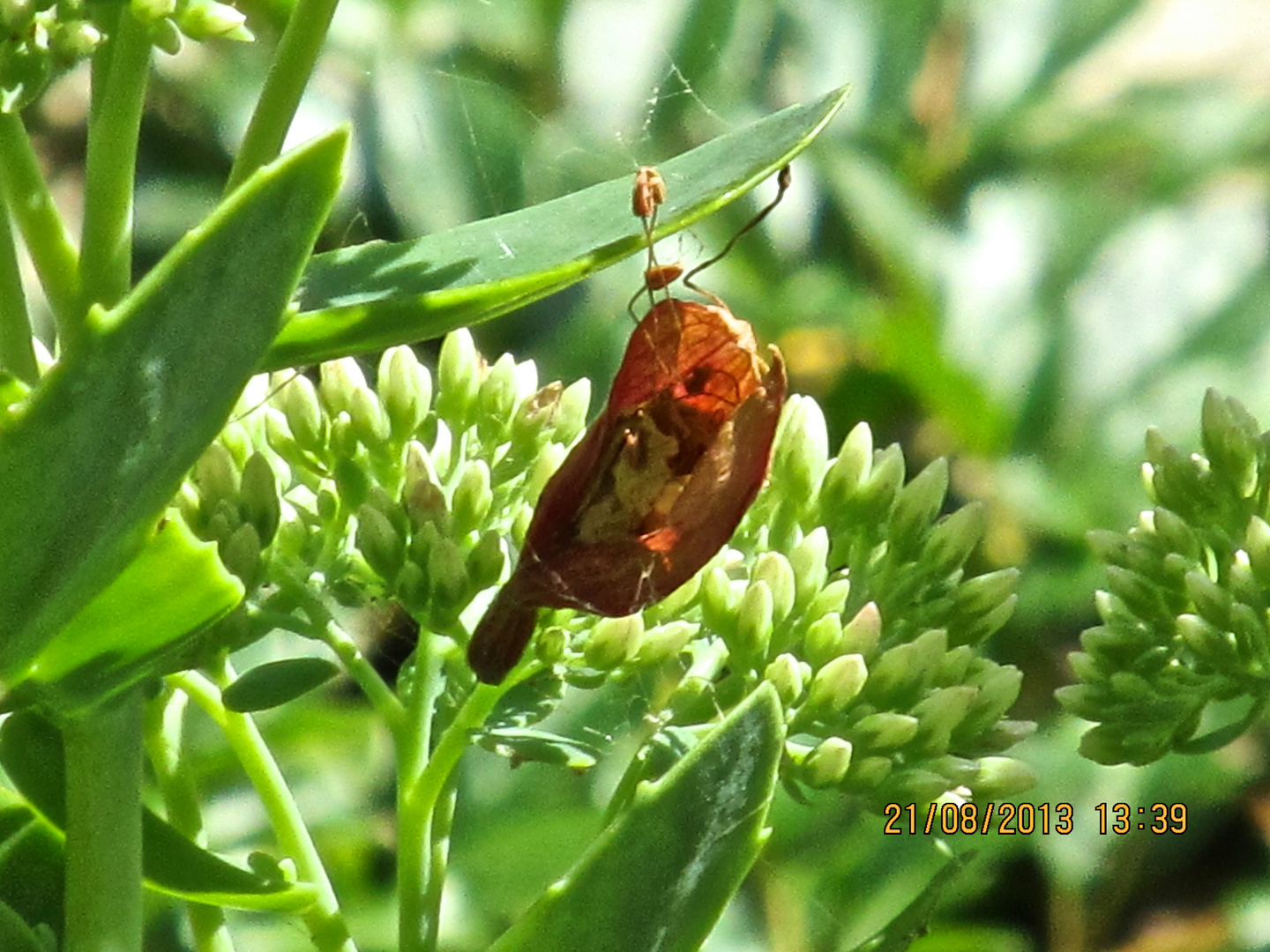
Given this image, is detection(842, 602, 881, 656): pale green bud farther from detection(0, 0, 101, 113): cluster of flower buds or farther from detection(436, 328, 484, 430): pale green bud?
detection(0, 0, 101, 113): cluster of flower buds

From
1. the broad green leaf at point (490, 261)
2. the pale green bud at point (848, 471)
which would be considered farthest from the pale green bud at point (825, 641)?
the broad green leaf at point (490, 261)

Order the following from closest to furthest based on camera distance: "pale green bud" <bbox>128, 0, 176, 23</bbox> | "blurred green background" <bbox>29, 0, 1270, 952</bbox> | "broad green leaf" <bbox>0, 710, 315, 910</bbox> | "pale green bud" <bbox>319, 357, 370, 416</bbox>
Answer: "pale green bud" <bbox>128, 0, 176, 23</bbox>, "broad green leaf" <bbox>0, 710, 315, 910</bbox>, "pale green bud" <bbox>319, 357, 370, 416</bbox>, "blurred green background" <bbox>29, 0, 1270, 952</bbox>

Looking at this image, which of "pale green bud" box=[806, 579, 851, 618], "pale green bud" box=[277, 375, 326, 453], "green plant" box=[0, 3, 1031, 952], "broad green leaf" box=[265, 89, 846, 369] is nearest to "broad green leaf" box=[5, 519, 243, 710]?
"green plant" box=[0, 3, 1031, 952]

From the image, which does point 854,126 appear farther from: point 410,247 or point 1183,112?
point 410,247

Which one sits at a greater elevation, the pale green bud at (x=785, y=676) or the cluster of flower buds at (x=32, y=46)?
the cluster of flower buds at (x=32, y=46)

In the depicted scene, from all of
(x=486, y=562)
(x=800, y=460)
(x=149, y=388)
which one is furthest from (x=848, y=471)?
(x=149, y=388)

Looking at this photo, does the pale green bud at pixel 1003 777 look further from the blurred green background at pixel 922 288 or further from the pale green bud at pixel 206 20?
the blurred green background at pixel 922 288
